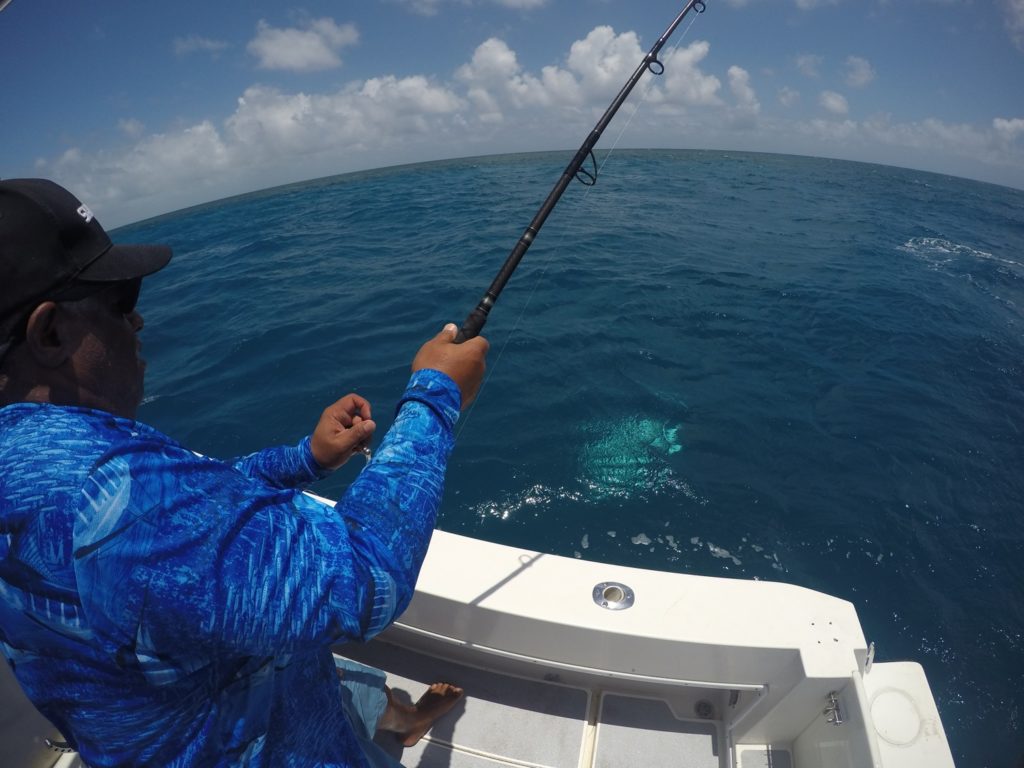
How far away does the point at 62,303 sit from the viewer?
2.80 feet

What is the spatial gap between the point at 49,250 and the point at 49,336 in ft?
0.46

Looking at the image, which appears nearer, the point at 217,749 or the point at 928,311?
the point at 217,749

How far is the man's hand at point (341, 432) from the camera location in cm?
158

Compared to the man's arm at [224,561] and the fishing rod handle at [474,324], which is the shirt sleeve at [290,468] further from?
the man's arm at [224,561]

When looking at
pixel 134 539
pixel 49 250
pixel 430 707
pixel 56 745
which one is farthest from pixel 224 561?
pixel 56 745

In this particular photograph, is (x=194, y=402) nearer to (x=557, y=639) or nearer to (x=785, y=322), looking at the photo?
(x=557, y=639)

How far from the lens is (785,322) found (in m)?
8.23

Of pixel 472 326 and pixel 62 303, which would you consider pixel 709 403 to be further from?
pixel 62 303

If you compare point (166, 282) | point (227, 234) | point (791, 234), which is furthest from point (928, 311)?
point (227, 234)

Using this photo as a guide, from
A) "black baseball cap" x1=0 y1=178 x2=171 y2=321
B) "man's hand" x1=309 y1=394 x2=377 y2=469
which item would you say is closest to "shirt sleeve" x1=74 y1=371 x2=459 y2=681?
"black baseball cap" x1=0 y1=178 x2=171 y2=321

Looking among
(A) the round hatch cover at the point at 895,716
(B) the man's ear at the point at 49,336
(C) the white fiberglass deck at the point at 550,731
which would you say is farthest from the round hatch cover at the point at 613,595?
(B) the man's ear at the point at 49,336

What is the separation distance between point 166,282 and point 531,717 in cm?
1521

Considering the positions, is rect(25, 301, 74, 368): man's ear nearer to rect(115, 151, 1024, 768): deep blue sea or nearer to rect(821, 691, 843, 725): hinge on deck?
rect(821, 691, 843, 725): hinge on deck

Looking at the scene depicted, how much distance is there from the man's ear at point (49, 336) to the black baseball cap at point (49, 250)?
0.07 feet
